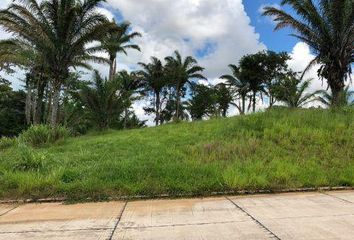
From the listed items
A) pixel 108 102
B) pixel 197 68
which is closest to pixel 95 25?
pixel 108 102

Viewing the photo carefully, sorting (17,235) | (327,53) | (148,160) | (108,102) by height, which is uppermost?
(327,53)

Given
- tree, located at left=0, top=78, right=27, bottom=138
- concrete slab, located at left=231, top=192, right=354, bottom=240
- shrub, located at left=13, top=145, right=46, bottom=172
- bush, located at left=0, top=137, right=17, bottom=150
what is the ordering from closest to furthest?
concrete slab, located at left=231, top=192, right=354, bottom=240
shrub, located at left=13, top=145, right=46, bottom=172
bush, located at left=0, top=137, right=17, bottom=150
tree, located at left=0, top=78, right=27, bottom=138

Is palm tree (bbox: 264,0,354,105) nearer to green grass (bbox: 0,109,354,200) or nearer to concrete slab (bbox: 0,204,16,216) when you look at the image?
green grass (bbox: 0,109,354,200)

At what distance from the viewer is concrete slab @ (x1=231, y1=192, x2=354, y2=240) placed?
5.70 metres

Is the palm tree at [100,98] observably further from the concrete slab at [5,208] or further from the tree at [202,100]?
the tree at [202,100]

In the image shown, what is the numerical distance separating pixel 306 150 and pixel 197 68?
39.4 metres

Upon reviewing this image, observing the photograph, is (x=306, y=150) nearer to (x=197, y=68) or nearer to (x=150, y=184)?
(x=150, y=184)

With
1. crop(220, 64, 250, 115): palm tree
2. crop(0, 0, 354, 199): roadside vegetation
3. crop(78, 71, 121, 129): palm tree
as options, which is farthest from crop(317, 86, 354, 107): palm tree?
crop(220, 64, 250, 115): palm tree

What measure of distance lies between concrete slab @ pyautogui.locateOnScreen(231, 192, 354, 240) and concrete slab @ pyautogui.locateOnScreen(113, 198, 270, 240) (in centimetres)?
30

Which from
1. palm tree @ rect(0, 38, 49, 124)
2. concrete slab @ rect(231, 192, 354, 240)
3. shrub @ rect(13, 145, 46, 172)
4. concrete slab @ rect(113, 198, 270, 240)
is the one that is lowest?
concrete slab @ rect(113, 198, 270, 240)

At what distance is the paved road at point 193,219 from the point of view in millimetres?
5863

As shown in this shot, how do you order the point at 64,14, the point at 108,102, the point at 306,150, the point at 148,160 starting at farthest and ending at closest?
the point at 108,102
the point at 64,14
the point at 306,150
the point at 148,160

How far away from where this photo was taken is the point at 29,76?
131ft

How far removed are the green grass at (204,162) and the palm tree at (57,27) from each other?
8128 millimetres
